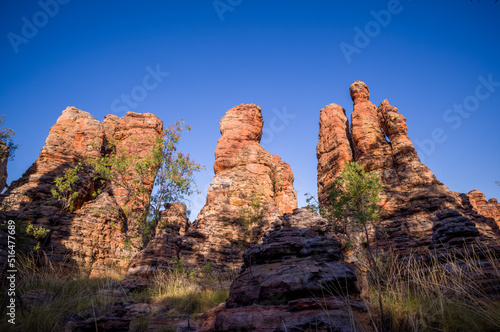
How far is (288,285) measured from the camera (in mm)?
5078

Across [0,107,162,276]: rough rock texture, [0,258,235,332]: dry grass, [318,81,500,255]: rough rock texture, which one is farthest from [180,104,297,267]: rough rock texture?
[0,258,235,332]: dry grass

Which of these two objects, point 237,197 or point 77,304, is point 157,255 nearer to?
point 77,304

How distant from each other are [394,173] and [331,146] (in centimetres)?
1013

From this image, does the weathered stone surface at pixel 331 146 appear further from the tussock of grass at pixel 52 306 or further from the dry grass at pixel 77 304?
the tussock of grass at pixel 52 306

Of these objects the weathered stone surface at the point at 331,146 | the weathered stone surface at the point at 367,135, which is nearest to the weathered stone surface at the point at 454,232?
the weathered stone surface at the point at 367,135

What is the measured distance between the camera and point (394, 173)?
3228 cm

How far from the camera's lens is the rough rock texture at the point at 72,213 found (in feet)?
76.8

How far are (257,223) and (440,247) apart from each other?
53.5 ft

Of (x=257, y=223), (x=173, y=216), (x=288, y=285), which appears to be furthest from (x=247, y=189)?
(x=288, y=285)

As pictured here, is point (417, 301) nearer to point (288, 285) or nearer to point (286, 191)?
point (288, 285)

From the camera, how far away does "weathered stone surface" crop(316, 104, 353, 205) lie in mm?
36406

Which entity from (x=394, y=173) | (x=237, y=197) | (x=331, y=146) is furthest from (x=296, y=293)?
(x=331, y=146)

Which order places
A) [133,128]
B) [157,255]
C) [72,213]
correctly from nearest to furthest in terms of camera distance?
[157,255] < [72,213] < [133,128]

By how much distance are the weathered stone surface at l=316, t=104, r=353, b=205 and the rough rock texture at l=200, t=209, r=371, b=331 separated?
2926 cm
